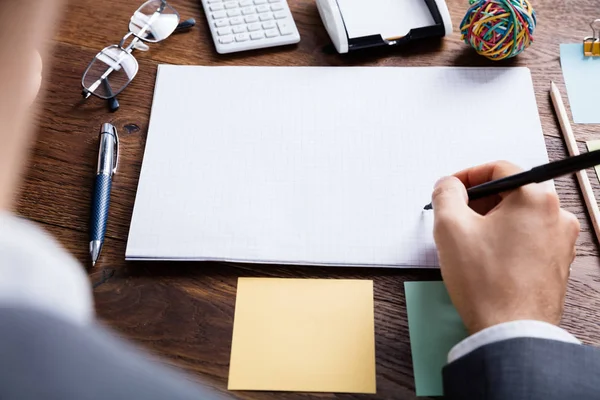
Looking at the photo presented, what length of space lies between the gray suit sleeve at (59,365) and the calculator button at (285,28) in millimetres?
613

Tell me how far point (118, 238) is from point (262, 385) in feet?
0.78

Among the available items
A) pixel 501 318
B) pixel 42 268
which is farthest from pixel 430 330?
pixel 42 268

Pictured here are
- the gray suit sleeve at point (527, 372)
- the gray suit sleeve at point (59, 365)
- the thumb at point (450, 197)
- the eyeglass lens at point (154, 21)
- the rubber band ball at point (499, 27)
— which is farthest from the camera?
the eyeglass lens at point (154, 21)

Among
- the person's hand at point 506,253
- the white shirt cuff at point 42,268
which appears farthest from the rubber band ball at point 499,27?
the white shirt cuff at point 42,268

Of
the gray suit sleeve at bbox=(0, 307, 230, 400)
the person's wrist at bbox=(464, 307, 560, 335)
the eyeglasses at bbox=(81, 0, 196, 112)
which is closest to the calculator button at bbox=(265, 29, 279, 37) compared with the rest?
the eyeglasses at bbox=(81, 0, 196, 112)

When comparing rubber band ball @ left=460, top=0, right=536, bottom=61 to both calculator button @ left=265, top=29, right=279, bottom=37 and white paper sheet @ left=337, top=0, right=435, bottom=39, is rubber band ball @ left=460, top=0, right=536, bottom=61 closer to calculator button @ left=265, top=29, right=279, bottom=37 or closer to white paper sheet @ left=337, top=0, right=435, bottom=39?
white paper sheet @ left=337, top=0, right=435, bottom=39

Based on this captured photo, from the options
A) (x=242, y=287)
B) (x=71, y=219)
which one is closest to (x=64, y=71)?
(x=71, y=219)

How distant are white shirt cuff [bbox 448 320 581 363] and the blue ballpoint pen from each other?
1.32ft

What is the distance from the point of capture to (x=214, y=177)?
2.39 ft

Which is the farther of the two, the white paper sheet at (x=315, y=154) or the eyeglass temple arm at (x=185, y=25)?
the eyeglass temple arm at (x=185, y=25)

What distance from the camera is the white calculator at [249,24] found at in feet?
2.73

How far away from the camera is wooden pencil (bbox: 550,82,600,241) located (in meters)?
0.69

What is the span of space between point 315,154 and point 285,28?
8.4 inches

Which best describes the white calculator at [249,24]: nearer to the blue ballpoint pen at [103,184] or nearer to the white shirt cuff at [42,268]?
the blue ballpoint pen at [103,184]
